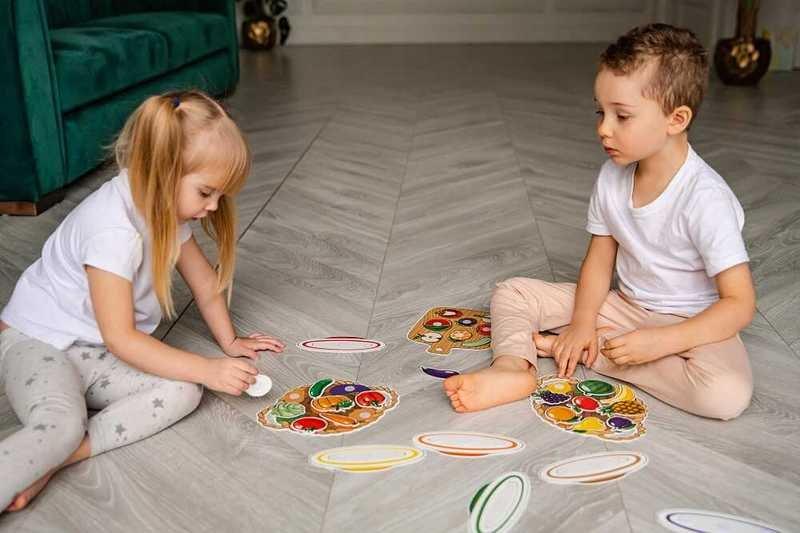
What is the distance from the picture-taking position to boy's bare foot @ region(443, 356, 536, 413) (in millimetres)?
1414

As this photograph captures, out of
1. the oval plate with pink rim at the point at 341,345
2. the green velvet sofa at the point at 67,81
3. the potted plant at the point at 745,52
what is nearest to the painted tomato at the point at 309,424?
the oval plate with pink rim at the point at 341,345

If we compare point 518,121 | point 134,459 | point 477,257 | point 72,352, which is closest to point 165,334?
point 72,352

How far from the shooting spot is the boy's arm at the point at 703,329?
1.42 m

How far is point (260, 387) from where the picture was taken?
4.75 feet

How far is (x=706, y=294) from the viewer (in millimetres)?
1555

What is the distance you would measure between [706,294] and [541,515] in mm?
608

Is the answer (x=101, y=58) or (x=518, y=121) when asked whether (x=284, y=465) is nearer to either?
(x=101, y=58)

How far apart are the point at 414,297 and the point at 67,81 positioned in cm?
137

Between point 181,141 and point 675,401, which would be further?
point 675,401

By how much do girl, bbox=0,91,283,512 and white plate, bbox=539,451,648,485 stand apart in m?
0.50

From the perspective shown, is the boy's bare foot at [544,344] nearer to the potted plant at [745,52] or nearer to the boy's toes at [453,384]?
the boy's toes at [453,384]

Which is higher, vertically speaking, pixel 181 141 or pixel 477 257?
pixel 181 141

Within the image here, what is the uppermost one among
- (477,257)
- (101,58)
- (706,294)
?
(101,58)

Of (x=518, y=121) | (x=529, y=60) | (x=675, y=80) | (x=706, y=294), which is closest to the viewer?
(x=675, y=80)
